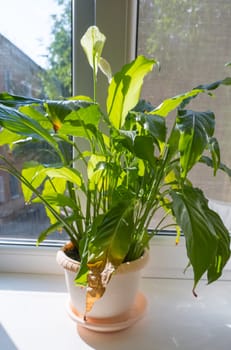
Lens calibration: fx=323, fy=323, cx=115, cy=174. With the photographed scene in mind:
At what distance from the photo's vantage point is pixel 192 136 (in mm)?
459

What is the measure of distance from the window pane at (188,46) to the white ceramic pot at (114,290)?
1.45ft

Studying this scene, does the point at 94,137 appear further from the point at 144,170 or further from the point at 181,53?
the point at 181,53

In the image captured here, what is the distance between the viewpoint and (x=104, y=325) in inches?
26.2

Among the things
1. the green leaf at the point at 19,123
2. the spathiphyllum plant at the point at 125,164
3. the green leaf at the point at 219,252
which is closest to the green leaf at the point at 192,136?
the spathiphyllum plant at the point at 125,164

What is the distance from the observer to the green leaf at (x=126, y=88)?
0.59 meters

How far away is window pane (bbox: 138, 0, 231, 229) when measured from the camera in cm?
81

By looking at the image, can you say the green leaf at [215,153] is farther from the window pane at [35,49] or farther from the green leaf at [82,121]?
the window pane at [35,49]

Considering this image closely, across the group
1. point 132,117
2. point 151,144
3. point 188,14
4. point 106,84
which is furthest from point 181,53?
point 151,144

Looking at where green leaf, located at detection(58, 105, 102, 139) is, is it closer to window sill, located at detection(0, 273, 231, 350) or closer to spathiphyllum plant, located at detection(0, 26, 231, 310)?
spathiphyllum plant, located at detection(0, 26, 231, 310)

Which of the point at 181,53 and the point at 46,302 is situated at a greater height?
the point at 181,53

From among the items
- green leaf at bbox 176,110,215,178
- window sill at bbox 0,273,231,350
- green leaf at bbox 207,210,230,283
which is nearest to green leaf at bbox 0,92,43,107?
green leaf at bbox 176,110,215,178

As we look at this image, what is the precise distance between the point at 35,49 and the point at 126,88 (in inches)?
15.1

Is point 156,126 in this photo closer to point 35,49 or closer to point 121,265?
point 121,265

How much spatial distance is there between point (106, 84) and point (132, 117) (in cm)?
23
